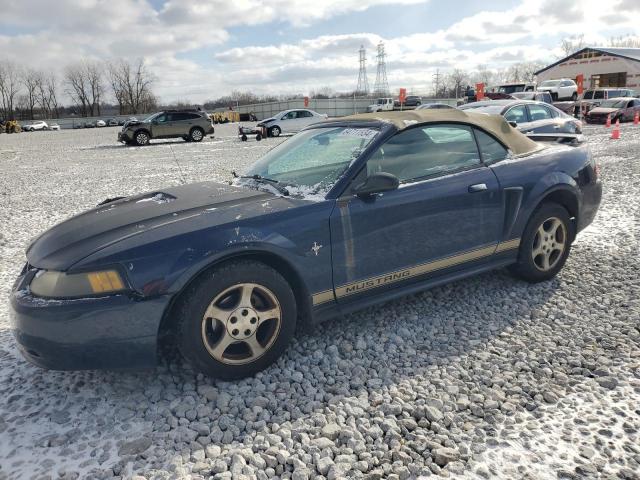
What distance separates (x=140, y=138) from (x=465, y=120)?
2080 cm

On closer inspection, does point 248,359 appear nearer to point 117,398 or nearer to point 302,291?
point 302,291

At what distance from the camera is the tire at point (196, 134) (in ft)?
77.2

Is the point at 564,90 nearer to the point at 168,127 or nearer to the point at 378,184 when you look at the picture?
the point at 168,127

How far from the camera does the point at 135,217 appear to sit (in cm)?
301

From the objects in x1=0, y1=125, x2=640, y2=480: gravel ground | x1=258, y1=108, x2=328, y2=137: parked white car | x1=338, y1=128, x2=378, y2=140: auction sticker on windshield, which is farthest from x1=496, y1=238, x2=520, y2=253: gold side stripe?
x1=258, y1=108, x2=328, y2=137: parked white car

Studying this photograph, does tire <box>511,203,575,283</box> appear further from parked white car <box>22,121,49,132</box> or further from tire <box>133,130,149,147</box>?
parked white car <box>22,121,49,132</box>

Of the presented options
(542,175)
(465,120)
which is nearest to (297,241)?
(465,120)

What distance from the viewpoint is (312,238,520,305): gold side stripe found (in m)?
3.09

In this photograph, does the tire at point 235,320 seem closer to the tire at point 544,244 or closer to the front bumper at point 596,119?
the tire at point 544,244

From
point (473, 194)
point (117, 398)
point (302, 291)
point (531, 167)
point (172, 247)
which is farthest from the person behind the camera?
point (531, 167)

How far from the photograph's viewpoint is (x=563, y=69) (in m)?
51.6

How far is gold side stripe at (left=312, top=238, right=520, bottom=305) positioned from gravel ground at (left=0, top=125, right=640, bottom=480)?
0.40 meters

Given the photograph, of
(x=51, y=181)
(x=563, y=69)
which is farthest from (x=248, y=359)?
(x=563, y=69)

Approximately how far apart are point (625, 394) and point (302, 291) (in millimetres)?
1883
